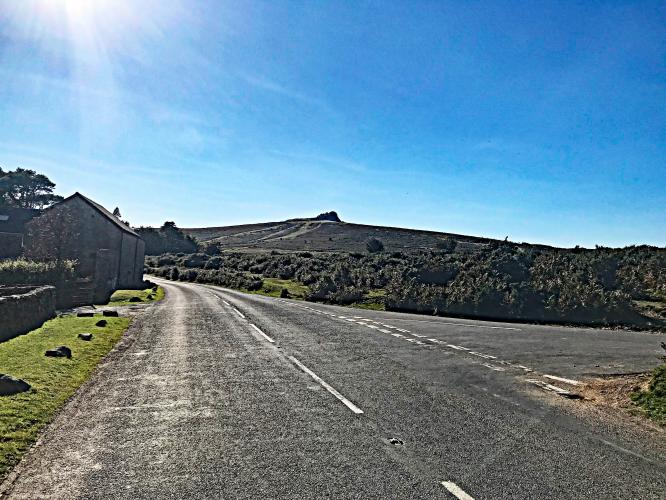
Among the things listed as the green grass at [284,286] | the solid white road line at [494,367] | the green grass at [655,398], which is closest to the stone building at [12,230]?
the green grass at [284,286]

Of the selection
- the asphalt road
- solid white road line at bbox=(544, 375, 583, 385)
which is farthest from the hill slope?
the asphalt road

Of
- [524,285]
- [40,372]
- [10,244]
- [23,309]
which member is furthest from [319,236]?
[40,372]

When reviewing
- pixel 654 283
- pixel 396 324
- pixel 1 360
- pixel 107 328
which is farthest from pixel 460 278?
pixel 1 360

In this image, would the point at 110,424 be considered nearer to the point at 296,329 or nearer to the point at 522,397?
the point at 522,397

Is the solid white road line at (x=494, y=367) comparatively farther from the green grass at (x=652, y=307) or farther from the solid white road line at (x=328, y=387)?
the green grass at (x=652, y=307)

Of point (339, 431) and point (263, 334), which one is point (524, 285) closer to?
point (263, 334)

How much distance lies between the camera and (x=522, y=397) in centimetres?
1011

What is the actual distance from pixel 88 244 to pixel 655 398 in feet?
157

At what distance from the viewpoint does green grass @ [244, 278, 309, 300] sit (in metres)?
47.7

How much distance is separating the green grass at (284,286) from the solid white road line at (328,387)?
31754 mm

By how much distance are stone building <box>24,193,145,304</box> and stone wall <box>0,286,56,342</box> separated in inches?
390

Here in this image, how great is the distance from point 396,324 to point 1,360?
52.9 feet

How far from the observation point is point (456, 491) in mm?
5500

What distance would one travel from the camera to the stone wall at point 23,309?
50.7 ft
